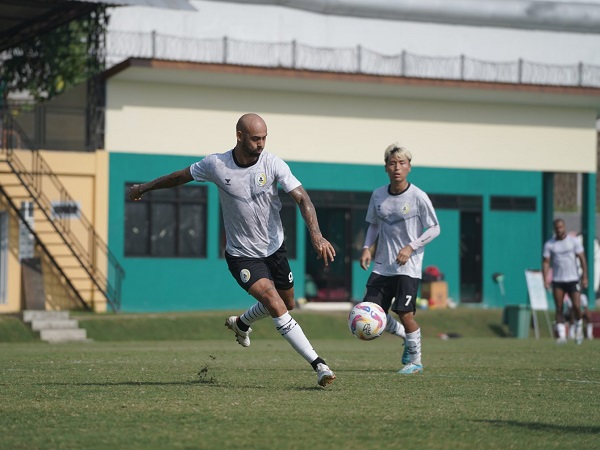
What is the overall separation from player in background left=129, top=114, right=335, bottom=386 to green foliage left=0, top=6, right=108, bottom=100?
24.0 m

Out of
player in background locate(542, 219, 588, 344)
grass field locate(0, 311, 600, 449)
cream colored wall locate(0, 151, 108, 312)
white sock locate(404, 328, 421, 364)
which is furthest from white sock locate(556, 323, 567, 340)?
cream colored wall locate(0, 151, 108, 312)

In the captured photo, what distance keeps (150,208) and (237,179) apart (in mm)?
26697

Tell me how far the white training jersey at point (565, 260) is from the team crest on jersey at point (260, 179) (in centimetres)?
1595

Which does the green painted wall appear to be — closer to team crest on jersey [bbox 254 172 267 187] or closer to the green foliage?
the green foliage

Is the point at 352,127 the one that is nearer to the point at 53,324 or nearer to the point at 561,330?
the point at 53,324

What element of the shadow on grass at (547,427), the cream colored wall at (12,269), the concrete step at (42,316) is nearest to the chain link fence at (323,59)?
the cream colored wall at (12,269)

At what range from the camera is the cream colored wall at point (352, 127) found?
124 ft

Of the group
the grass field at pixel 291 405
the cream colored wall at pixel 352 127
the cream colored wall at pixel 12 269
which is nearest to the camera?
the grass field at pixel 291 405

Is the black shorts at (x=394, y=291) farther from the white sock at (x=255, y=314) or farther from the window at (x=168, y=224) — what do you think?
the window at (x=168, y=224)

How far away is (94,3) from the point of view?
28.9 meters

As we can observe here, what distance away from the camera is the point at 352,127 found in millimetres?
40781

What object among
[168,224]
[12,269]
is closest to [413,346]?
[12,269]

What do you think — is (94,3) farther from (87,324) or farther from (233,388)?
(233,388)

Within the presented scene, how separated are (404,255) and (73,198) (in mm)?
23735
